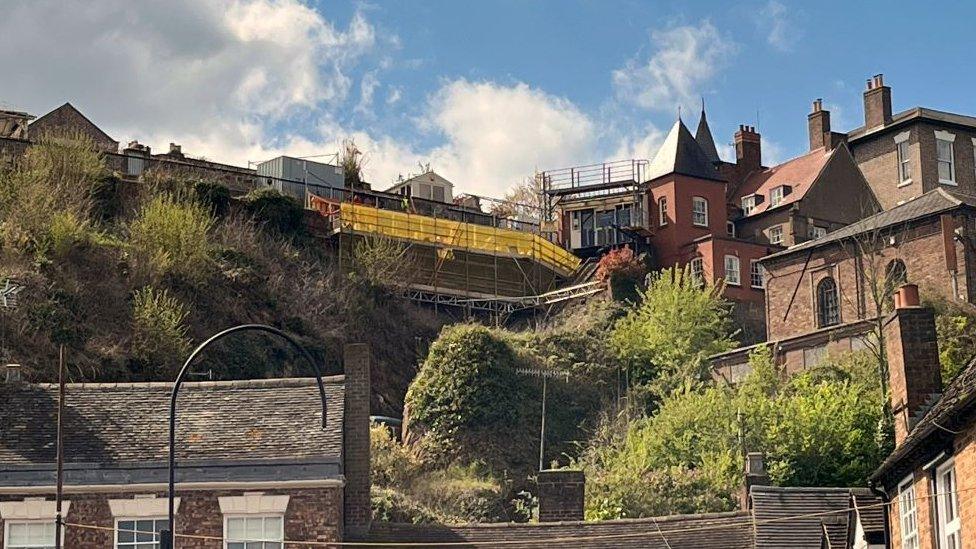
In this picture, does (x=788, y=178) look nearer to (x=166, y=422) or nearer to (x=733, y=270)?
(x=733, y=270)

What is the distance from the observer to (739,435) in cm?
5091

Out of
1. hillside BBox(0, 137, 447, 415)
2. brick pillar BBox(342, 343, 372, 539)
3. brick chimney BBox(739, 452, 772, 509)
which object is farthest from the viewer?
hillside BBox(0, 137, 447, 415)

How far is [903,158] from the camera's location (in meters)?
74.1

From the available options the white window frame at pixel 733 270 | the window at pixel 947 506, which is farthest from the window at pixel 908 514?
the white window frame at pixel 733 270

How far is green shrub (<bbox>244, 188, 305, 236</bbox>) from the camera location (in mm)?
63656

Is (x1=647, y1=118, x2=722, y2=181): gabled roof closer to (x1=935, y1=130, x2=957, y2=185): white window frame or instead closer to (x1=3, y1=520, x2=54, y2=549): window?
(x1=935, y1=130, x2=957, y2=185): white window frame

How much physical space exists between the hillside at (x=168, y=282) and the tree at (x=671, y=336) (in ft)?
24.9

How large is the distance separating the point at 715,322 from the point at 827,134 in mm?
17925

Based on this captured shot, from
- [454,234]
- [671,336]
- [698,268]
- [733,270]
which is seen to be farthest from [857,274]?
[454,234]

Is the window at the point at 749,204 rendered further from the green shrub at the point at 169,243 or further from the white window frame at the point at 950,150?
the green shrub at the point at 169,243

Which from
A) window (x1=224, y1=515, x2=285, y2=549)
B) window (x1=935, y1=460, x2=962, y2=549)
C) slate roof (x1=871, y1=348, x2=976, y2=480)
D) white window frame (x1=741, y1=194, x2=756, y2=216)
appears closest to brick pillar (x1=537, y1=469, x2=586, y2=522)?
window (x1=224, y1=515, x2=285, y2=549)

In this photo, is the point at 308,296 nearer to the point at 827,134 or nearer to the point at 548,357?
the point at 548,357

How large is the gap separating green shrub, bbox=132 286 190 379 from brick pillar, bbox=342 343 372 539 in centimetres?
2123

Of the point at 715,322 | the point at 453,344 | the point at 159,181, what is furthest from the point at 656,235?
the point at 159,181
